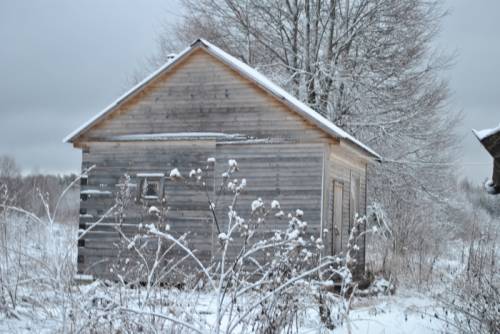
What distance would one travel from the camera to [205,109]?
16219 mm

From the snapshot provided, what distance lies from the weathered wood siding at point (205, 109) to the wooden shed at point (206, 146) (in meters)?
0.02

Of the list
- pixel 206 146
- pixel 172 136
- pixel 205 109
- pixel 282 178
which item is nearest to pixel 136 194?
pixel 172 136

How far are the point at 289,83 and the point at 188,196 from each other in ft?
30.7

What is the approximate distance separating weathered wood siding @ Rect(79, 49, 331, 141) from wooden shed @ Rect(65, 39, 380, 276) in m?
0.02

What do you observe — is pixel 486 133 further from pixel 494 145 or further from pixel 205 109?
pixel 205 109

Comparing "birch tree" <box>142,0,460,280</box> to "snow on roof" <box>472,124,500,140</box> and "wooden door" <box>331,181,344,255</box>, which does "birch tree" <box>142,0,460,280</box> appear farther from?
"snow on roof" <box>472,124,500,140</box>

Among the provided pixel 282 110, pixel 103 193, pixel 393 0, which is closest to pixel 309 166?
pixel 282 110

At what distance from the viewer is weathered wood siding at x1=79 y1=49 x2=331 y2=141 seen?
15633 millimetres

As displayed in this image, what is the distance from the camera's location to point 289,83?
24.4m

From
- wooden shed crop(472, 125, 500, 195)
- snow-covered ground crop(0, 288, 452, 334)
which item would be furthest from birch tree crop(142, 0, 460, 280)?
wooden shed crop(472, 125, 500, 195)

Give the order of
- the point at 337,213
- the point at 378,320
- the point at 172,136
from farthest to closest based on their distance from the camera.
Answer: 1. the point at 337,213
2. the point at 172,136
3. the point at 378,320

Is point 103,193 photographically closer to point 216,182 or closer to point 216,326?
point 216,182

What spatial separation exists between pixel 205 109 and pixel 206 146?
33.2 inches

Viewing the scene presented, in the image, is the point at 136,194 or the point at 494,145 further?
the point at 136,194
